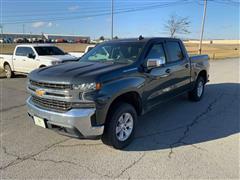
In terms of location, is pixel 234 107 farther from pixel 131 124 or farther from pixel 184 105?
pixel 131 124

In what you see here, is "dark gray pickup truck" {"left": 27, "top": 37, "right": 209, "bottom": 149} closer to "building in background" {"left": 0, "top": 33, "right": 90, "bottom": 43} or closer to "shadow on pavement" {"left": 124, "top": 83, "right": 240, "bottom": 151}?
"shadow on pavement" {"left": 124, "top": 83, "right": 240, "bottom": 151}

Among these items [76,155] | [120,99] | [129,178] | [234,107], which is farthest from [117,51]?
[234,107]

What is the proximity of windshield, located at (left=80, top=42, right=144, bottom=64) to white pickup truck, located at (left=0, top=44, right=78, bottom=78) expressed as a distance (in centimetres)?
560

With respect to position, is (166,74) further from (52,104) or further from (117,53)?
(52,104)

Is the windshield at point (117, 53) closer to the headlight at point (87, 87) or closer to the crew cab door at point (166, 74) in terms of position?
A: the crew cab door at point (166, 74)

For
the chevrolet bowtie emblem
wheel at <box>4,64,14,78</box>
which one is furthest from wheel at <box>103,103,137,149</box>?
wheel at <box>4,64,14,78</box>

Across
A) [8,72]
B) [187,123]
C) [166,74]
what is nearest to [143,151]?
[187,123]

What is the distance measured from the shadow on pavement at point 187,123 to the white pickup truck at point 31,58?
629 centimetres

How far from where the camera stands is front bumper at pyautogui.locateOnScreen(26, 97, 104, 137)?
3.29 metres

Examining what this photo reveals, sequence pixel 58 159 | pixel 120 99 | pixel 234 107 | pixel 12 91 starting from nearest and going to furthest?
pixel 58 159 < pixel 120 99 < pixel 234 107 < pixel 12 91

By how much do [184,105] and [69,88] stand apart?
407 cm

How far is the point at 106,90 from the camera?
11.2ft

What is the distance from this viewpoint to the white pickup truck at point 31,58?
10.6 metres

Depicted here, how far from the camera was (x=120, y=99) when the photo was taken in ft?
12.7
